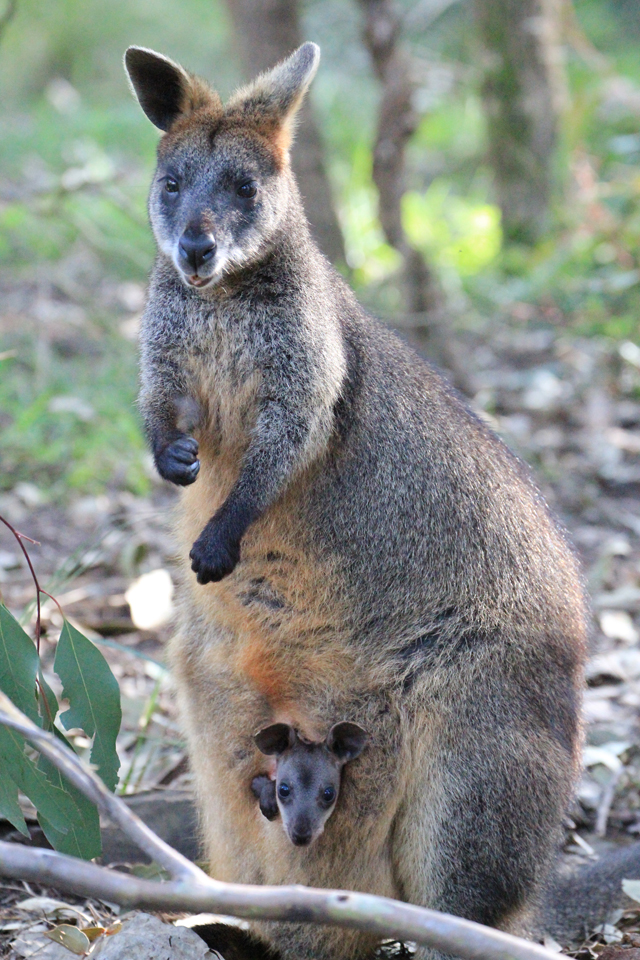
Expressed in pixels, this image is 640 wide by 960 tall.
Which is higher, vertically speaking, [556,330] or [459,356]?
[556,330]

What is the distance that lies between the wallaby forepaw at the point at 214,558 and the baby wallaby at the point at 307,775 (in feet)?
1.66

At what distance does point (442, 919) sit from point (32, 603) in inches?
134

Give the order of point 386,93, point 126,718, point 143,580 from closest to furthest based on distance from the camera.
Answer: point 126,718, point 143,580, point 386,93

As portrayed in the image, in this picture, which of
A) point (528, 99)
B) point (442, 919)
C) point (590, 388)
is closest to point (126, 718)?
point (442, 919)

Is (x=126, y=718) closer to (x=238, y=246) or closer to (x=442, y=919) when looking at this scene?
(x=238, y=246)

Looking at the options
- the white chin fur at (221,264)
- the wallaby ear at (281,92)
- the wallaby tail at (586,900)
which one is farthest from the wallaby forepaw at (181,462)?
the wallaby tail at (586,900)

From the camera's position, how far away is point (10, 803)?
343 cm

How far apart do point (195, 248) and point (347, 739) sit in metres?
1.55

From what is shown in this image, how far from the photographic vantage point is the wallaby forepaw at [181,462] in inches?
137

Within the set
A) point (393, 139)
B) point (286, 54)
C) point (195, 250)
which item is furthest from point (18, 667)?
point (286, 54)

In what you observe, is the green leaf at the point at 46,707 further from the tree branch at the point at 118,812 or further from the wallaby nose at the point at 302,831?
the tree branch at the point at 118,812

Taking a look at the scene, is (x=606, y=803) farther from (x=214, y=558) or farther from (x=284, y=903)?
(x=284, y=903)

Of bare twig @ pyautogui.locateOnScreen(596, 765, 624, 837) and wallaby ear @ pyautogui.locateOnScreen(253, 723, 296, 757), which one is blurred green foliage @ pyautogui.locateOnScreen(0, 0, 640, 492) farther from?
wallaby ear @ pyautogui.locateOnScreen(253, 723, 296, 757)

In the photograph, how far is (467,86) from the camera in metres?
10.7
